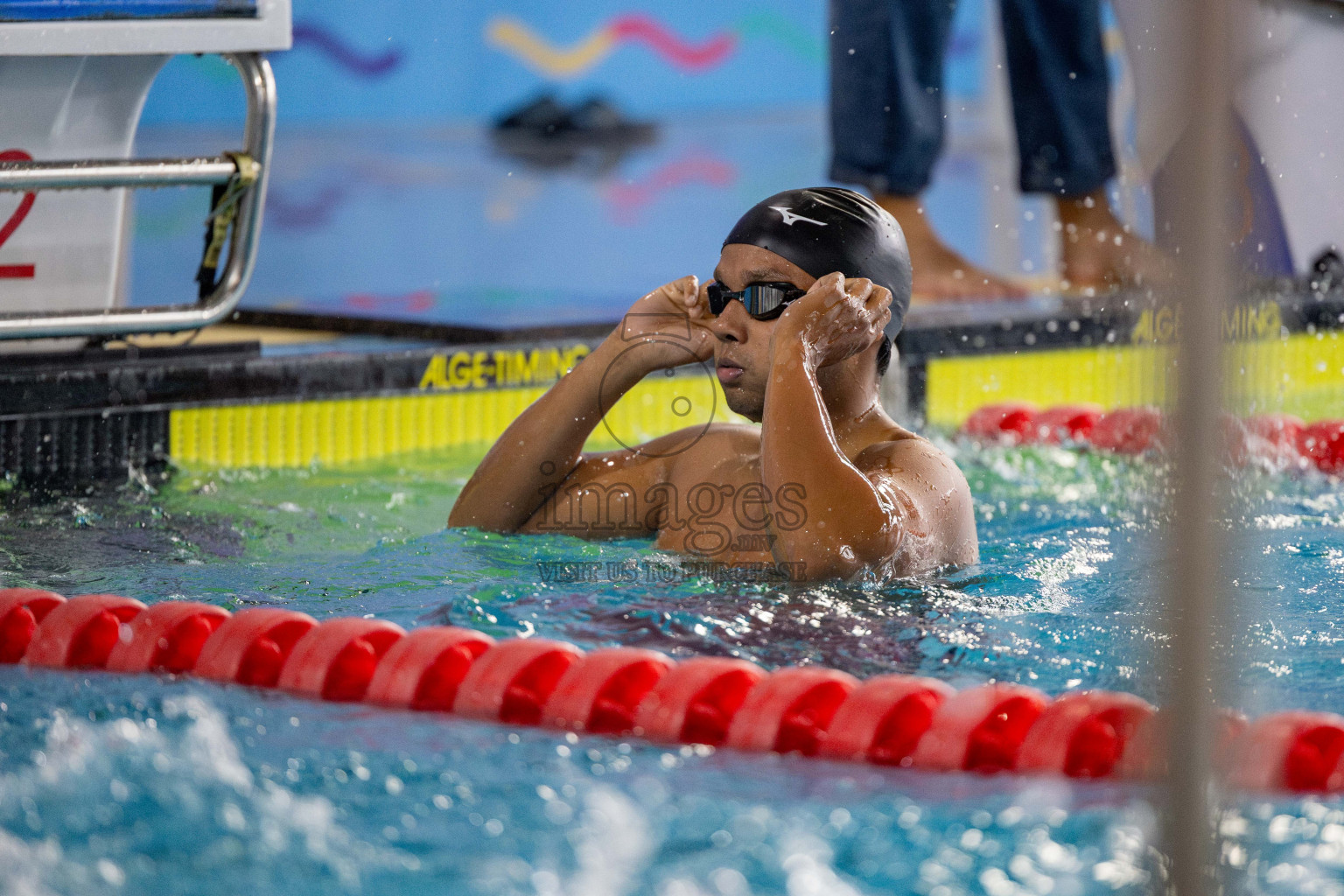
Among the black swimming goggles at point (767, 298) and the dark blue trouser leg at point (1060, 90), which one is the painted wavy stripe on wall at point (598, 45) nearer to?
the dark blue trouser leg at point (1060, 90)

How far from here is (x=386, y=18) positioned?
16.2 meters

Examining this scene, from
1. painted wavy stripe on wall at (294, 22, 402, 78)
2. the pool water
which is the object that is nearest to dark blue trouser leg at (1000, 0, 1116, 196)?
the pool water

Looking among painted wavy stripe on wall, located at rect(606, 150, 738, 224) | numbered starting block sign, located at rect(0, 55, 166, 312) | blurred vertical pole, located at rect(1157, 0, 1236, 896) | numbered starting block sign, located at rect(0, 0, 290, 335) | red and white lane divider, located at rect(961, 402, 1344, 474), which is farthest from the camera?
painted wavy stripe on wall, located at rect(606, 150, 738, 224)

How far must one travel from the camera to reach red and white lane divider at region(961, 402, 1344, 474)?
4199mm

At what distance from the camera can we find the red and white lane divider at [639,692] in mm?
1863

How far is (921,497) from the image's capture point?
2.46 m

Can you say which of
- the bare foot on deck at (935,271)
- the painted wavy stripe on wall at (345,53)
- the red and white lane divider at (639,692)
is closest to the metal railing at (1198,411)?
the red and white lane divider at (639,692)

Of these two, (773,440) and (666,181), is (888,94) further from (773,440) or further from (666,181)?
(666,181)

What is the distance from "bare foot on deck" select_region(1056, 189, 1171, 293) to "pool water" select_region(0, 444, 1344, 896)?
3.15m

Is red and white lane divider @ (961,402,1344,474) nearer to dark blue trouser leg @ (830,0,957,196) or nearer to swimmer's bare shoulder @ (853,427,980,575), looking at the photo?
dark blue trouser leg @ (830,0,957,196)

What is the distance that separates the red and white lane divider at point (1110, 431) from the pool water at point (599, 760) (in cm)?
121

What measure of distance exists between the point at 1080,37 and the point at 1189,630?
544cm

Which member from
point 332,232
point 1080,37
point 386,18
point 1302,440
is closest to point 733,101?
point 386,18

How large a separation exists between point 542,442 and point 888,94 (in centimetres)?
346
